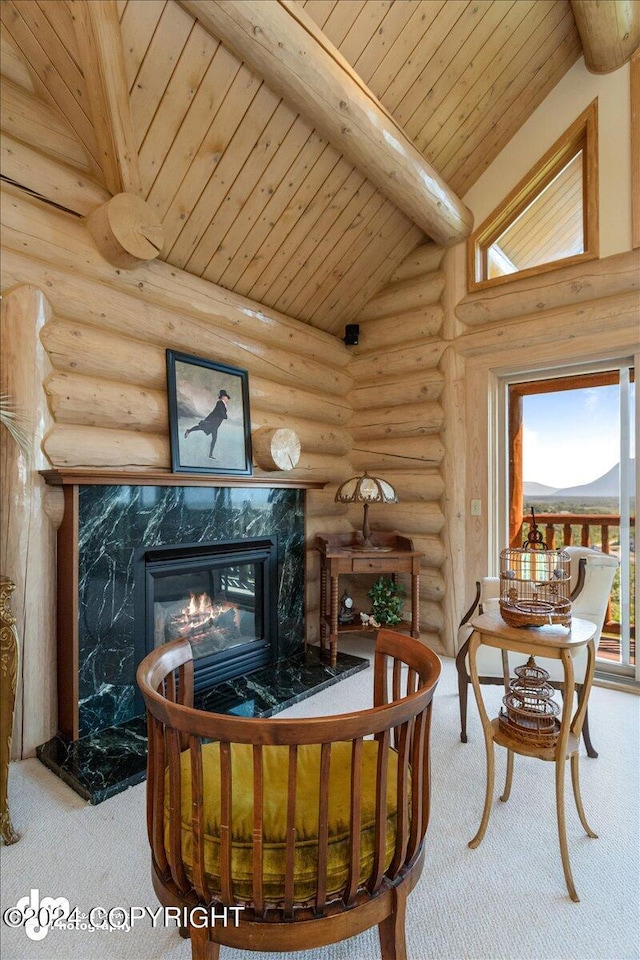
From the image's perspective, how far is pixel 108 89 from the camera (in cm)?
225

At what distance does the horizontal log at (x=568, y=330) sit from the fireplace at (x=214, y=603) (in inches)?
92.0

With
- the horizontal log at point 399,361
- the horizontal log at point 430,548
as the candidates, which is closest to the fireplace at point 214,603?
the horizontal log at point 430,548

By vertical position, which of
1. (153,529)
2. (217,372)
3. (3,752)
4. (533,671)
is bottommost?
(3,752)

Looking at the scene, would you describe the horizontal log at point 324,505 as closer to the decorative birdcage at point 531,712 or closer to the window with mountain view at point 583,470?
the window with mountain view at point 583,470

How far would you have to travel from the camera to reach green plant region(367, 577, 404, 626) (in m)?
3.86

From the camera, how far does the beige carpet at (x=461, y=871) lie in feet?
4.60

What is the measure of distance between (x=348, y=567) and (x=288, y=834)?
106 inches

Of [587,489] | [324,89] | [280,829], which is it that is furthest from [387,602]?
[324,89]

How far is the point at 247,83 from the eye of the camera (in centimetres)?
261

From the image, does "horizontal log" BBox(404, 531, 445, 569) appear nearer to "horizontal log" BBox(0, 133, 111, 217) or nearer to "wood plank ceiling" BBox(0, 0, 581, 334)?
"wood plank ceiling" BBox(0, 0, 581, 334)

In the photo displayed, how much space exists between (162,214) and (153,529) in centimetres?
195

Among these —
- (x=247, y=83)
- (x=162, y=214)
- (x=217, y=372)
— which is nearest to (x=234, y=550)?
(x=217, y=372)

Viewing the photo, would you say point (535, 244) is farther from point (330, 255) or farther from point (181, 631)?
point (181, 631)
